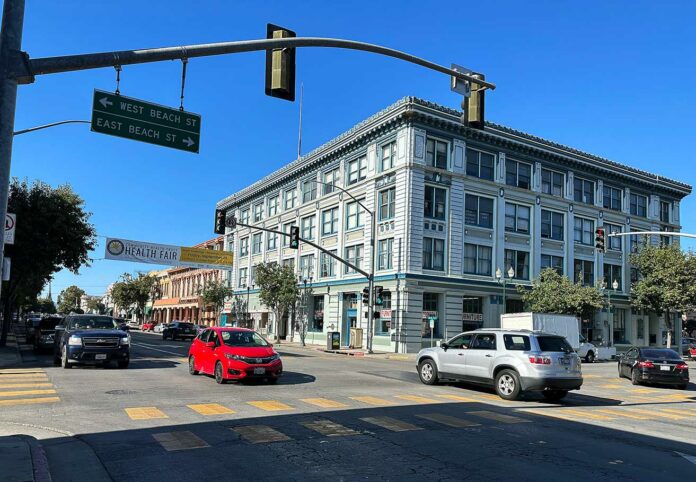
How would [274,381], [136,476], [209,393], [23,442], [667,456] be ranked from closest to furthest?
[136,476] → [23,442] → [667,456] → [209,393] → [274,381]

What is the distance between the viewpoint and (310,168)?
5341 cm

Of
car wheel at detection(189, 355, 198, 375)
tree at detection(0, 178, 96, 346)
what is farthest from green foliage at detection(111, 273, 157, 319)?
car wheel at detection(189, 355, 198, 375)

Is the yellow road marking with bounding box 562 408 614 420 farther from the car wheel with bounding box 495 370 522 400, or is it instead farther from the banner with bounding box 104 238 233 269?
the banner with bounding box 104 238 233 269

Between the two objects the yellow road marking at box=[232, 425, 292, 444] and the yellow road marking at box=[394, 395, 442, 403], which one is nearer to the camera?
the yellow road marking at box=[232, 425, 292, 444]

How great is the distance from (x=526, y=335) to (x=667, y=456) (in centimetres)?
654

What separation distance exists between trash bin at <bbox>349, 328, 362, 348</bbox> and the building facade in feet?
110

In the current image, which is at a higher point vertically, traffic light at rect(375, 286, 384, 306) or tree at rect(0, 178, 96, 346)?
tree at rect(0, 178, 96, 346)

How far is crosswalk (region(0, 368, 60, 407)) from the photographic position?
12.1 meters

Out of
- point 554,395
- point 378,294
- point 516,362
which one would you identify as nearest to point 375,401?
point 516,362

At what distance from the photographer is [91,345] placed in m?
18.9

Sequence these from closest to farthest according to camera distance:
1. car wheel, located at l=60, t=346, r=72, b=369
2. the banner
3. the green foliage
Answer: car wheel, located at l=60, t=346, r=72, b=369 → the banner → the green foliage

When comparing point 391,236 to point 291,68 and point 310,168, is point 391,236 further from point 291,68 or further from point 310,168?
point 291,68

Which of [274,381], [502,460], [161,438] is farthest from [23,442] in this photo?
[274,381]

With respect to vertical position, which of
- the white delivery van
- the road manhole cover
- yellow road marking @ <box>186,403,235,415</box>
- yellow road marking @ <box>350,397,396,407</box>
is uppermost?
the white delivery van
